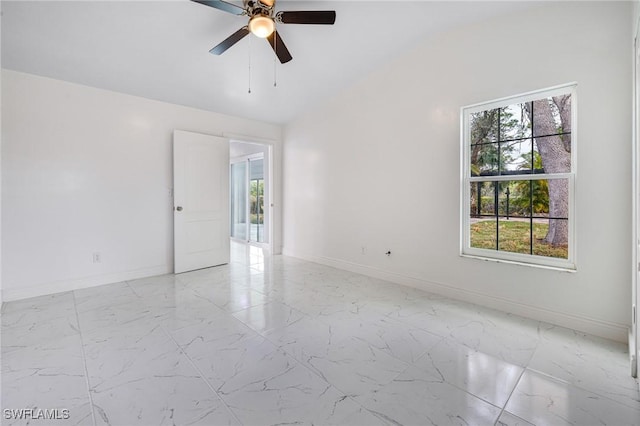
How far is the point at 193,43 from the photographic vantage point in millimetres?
3039

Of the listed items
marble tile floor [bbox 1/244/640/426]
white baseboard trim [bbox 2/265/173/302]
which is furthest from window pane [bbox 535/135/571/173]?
white baseboard trim [bbox 2/265/173/302]

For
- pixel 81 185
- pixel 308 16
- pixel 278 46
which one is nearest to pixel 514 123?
pixel 308 16

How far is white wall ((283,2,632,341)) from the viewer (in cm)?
228

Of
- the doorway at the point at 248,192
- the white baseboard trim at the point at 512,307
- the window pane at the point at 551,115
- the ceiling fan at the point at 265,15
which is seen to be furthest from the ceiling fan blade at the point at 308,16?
the doorway at the point at 248,192

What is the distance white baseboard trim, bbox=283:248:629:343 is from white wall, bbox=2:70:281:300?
3.13m

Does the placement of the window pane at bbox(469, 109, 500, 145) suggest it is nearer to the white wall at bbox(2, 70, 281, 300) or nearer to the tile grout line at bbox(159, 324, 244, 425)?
the tile grout line at bbox(159, 324, 244, 425)

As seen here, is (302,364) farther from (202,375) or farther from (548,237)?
(548,237)

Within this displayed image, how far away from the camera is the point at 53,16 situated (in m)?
2.51

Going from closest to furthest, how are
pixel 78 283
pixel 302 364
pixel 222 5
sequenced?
pixel 302 364 → pixel 222 5 → pixel 78 283

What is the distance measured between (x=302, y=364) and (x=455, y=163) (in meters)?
2.59

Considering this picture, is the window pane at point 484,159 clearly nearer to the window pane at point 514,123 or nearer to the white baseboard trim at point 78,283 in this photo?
the window pane at point 514,123

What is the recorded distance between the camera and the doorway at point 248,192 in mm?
6582

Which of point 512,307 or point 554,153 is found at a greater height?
point 554,153

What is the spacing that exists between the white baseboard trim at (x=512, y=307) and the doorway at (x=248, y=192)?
10.4ft
